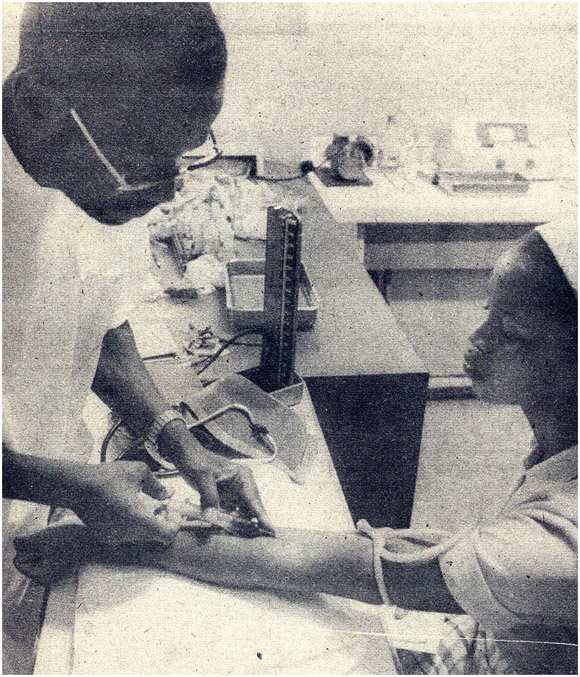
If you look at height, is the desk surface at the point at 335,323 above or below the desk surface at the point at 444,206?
below

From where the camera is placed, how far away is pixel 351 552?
792mm

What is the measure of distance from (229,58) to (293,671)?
32.1 inches

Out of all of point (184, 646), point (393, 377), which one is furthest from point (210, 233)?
point (184, 646)

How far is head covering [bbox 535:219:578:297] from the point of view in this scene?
604 mm

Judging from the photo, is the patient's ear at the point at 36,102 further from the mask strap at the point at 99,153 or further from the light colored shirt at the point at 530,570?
the light colored shirt at the point at 530,570

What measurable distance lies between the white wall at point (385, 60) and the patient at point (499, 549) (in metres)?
0.42

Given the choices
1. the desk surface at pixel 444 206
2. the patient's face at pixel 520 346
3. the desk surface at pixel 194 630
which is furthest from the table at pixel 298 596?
the desk surface at pixel 444 206

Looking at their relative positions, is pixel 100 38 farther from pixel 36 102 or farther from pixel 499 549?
pixel 499 549

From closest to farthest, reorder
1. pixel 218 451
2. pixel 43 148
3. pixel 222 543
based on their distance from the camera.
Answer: pixel 43 148
pixel 222 543
pixel 218 451

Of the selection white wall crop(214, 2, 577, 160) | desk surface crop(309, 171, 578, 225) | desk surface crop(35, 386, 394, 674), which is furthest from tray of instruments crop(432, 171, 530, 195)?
desk surface crop(35, 386, 394, 674)

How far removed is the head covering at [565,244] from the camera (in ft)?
1.98

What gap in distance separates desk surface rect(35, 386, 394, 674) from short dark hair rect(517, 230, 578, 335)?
48 centimetres

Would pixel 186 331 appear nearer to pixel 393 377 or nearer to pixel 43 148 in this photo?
pixel 393 377

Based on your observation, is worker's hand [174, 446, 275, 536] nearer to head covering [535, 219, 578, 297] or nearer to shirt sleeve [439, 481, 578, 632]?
shirt sleeve [439, 481, 578, 632]
